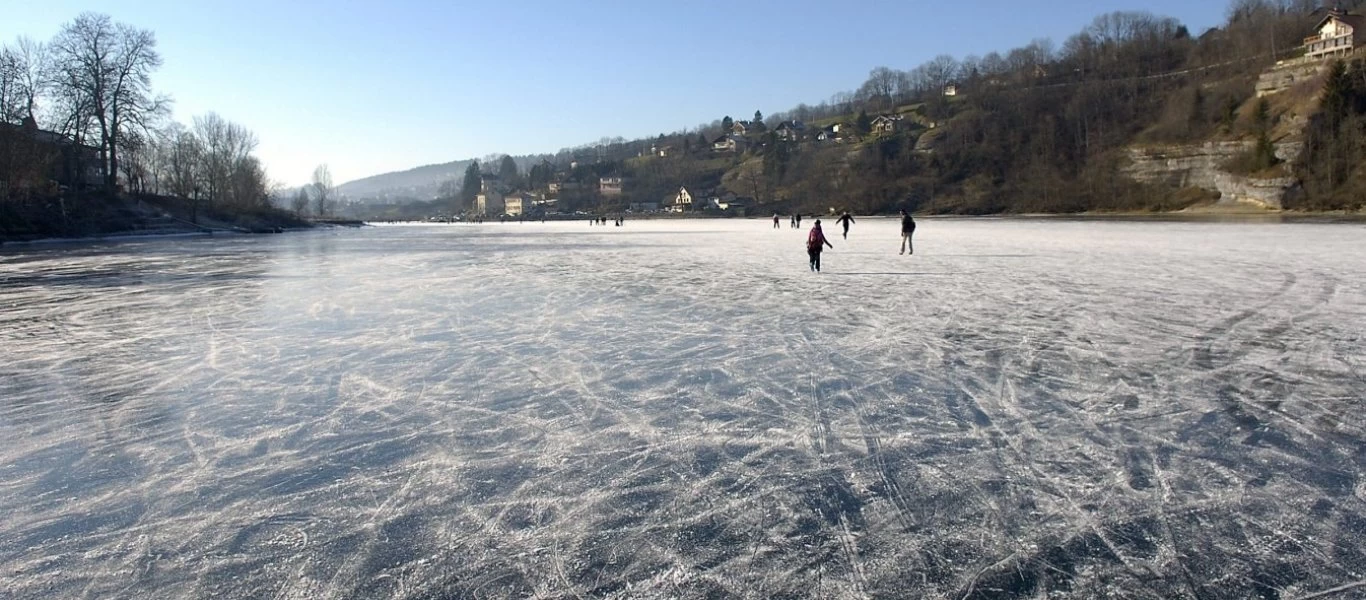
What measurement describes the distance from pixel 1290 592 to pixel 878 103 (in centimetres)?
14915

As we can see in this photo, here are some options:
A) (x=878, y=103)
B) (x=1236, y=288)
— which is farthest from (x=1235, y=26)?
(x=1236, y=288)

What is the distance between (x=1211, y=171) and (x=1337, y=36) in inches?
959

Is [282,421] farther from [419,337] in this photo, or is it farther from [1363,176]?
[1363,176]

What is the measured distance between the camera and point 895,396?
5035 millimetres

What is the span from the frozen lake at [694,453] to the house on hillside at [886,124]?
114545 millimetres

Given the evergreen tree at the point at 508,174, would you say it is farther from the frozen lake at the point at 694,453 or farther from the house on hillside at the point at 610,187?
the frozen lake at the point at 694,453

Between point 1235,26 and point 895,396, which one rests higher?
point 1235,26

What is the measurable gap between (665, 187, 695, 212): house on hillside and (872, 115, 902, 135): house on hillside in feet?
108

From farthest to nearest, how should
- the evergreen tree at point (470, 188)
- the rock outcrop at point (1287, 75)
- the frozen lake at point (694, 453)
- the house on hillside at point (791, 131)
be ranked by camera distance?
the evergreen tree at point (470, 188), the house on hillside at point (791, 131), the rock outcrop at point (1287, 75), the frozen lake at point (694, 453)

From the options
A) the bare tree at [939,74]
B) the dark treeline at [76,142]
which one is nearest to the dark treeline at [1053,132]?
the bare tree at [939,74]

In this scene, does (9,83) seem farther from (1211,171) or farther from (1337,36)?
(1337,36)

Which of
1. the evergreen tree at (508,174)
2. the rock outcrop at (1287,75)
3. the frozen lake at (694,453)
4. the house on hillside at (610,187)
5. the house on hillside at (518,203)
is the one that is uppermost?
the evergreen tree at (508,174)

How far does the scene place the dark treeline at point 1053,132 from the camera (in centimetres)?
6325

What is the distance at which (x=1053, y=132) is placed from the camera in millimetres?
94938
